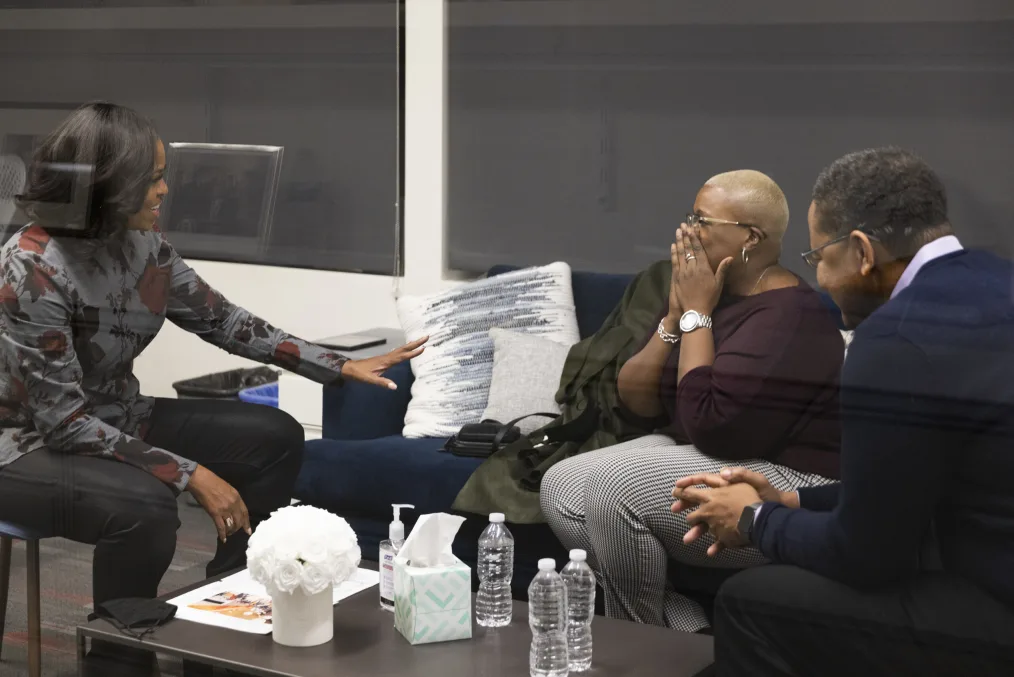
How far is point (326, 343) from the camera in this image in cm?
257

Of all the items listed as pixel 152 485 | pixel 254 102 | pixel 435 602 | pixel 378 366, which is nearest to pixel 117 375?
pixel 152 485

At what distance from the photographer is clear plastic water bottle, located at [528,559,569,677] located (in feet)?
6.41

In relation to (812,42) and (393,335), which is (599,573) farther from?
(812,42)

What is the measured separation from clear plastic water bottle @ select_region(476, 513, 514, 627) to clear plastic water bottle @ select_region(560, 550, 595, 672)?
138mm

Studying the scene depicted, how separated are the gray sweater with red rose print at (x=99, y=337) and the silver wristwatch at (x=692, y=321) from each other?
84 cm

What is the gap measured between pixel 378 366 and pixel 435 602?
663 millimetres

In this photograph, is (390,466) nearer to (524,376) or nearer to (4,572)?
(524,376)

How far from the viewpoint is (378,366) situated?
2.53 metres

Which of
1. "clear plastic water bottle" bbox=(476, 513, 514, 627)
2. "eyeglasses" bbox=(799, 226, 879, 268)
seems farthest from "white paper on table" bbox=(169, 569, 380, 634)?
"eyeglasses" bbox=(799, 226, 879, 268)

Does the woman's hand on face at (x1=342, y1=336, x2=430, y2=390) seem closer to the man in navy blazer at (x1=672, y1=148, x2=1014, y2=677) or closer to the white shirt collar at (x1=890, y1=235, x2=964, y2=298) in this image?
the man in navy blazer at (x1=672, y1=148, x2=1014, y2=677)

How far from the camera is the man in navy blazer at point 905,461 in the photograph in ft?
6.03

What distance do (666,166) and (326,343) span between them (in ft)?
2.90

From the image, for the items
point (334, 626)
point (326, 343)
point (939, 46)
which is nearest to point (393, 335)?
point (326, 343)

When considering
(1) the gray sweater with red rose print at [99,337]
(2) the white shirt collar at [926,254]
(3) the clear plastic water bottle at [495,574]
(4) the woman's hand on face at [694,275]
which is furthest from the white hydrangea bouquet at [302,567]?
(2) the white shirt collar at [926,254]
